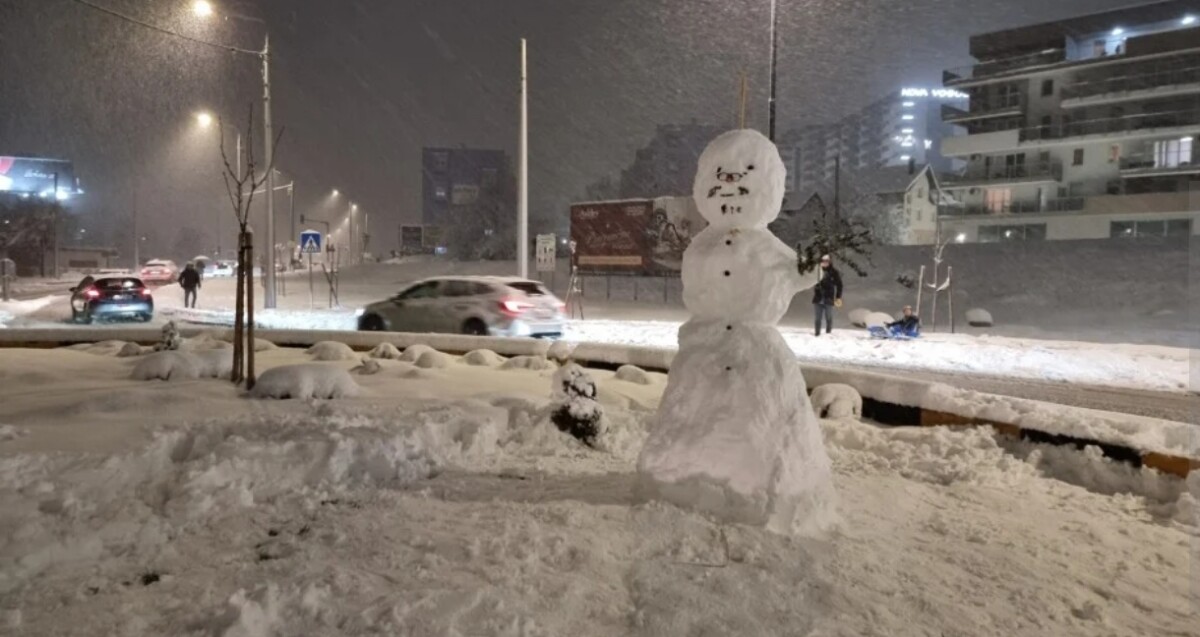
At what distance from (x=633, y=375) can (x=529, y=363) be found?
1.62m

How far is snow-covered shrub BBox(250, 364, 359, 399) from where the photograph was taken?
849 cm

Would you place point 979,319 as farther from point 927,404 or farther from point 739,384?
point 739,384

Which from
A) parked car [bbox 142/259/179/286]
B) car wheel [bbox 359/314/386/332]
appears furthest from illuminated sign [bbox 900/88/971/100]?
car wheel [bbox 359/314/386/332]

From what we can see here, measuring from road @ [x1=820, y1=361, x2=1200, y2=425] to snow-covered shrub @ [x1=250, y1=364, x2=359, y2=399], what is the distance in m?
7.45

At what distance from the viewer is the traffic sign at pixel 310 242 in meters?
24.9

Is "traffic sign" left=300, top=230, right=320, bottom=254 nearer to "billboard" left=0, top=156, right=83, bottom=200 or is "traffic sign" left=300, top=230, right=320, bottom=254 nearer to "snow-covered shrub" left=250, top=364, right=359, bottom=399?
"snow-covered shrub" left=250, top=364, right=359, bottom=399

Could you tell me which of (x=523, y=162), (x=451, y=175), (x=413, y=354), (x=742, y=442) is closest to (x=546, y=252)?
(x=523, y=162)

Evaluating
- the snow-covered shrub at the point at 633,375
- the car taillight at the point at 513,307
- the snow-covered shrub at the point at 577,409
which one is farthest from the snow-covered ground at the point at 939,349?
the snow-covered shrub at the point at 577,409

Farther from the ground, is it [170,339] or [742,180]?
[742,180]

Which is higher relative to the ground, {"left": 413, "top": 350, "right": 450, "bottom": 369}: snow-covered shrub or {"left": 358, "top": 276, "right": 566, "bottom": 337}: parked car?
{"left": 358, "top": 276, "right": 566, "bottom": 337}: parked car

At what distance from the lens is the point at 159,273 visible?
1941 inches

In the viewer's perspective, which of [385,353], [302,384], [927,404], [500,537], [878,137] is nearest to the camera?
[500,537]

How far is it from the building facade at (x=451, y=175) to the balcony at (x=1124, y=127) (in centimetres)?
5189

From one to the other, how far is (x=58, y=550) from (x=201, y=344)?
9345 millimetres
